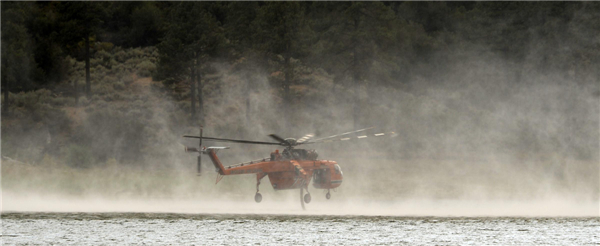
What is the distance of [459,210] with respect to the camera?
41844mm

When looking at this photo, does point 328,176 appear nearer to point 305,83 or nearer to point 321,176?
point 321,176

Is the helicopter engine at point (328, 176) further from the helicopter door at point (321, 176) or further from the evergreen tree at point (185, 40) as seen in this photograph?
the evergreen tree at point (185, 40)

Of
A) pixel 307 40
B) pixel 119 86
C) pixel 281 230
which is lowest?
pixel 281 230

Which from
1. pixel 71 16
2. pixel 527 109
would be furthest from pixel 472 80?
pixel 71 16

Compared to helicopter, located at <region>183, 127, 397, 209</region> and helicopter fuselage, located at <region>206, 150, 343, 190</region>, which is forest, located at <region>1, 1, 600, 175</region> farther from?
helicopter fuselage, located at <region>206, 150, 343, 190</region>

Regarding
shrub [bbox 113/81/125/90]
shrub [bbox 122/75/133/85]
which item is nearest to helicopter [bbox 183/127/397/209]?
shrub [bbox 113/81/125/90]

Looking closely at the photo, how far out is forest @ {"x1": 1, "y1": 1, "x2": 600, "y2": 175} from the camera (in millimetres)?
61750

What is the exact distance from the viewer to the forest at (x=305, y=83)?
203 ft

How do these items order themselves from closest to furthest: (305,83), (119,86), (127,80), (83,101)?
(83,101) < (119,86) < (305,83) < (127,80)

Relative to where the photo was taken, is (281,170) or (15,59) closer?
(281,170)

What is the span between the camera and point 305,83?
7881 centimetres

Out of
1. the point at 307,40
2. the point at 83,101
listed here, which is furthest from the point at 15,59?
the point at 307,40

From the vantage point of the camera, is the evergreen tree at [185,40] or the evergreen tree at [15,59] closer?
the evergreen tree at [185,40]

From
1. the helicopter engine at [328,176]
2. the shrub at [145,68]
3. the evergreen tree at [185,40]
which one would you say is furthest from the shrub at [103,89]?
the helicopter engine at [328,176]
